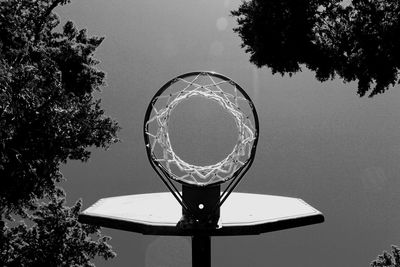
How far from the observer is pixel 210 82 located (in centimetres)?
741

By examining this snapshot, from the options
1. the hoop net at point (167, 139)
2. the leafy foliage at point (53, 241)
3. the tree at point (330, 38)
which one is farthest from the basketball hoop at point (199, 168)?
the leafy foliage at point (53, 241)

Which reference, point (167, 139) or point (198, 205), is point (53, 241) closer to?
point (167, 139)

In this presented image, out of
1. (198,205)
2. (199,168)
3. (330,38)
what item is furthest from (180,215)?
(330,38)

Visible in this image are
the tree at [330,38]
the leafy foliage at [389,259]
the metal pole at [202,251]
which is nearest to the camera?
the metal pole at [202,251]

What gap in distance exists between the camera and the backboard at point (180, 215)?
16.3ft

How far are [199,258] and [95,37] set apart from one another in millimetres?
13042

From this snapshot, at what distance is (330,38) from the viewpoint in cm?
1241

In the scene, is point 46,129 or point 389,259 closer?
point 46,129

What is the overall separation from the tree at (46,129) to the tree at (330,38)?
6.71 metres

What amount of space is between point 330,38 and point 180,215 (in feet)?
29.1

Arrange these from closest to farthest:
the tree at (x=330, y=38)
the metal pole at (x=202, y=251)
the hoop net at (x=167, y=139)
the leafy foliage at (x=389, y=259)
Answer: the metal pole at (x=202, y=251) → the hoop net at (x=167, y=139) → the tree at (x=330, y=38) → the leafy foliage at (x=389, y=259)

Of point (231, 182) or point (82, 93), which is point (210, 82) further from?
point (82, 93)

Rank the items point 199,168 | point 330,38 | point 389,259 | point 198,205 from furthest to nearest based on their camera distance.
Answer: point 389,259
point 330,38
point 199,168
point 198,205

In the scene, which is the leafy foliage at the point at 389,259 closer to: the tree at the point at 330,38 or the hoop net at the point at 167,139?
the tree at the point at 330,38
